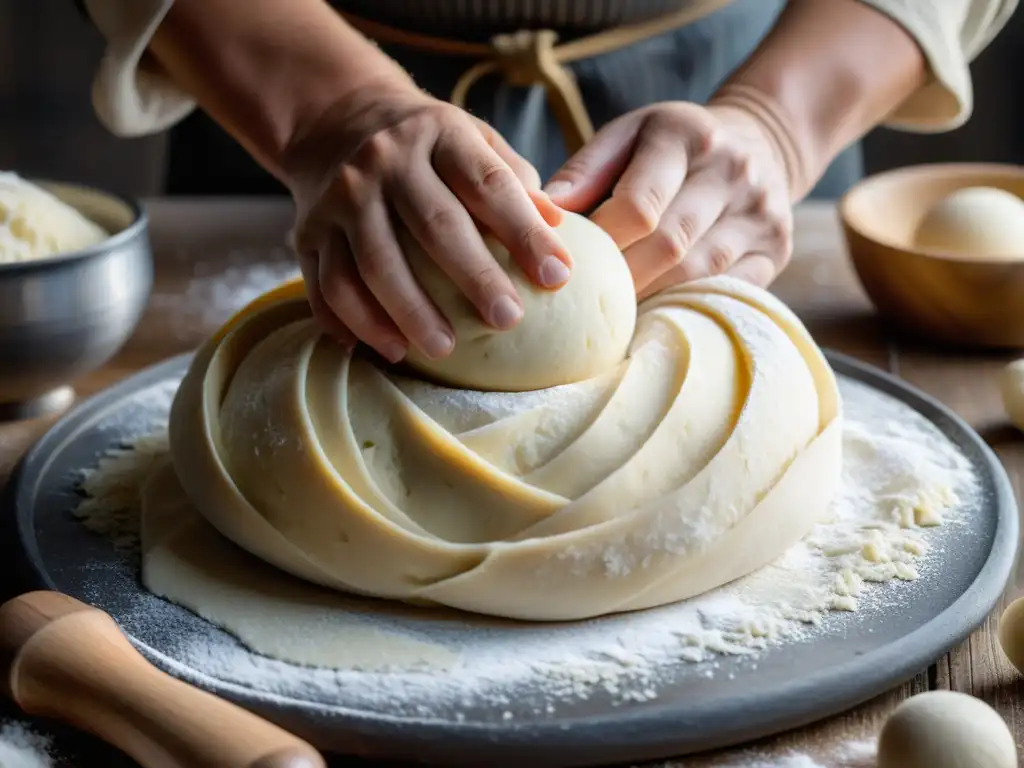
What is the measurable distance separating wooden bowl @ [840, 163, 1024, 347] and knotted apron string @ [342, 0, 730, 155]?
406mm

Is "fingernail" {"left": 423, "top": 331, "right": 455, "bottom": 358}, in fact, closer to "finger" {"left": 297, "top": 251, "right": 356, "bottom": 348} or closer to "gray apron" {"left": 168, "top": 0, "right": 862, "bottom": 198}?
"finger" {"left": 297, "top": 251, "right": 356, "bottom": 348}

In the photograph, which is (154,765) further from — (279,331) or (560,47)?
(560,47)

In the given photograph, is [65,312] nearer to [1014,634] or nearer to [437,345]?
[437,345]

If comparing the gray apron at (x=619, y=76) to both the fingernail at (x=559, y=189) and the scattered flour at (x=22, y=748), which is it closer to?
the fingernail at (x=559, y=189)

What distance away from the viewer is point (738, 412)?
4.03 ft

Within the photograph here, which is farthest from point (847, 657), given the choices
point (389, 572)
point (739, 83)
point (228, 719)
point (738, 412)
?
point (739, 83)

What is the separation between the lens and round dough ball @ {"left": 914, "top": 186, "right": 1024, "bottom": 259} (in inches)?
71.7

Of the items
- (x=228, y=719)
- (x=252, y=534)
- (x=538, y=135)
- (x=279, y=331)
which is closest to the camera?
(x=228, y=719)

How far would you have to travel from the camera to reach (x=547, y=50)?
193 cm

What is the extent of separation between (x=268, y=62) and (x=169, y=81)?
0.33m

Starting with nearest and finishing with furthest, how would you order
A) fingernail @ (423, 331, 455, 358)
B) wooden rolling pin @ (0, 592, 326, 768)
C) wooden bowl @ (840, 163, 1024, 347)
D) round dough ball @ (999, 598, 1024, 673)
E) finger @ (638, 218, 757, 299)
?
wooden rolling pin @ (0, 592, 326, 768)
round dough ball @ (999, 598, 1024, 673)
fingernail @ (423, 331, 455, 358)
finger @ (638, 218, 757, 299)
wooden bowl @ (840, 163, 1024, 347)

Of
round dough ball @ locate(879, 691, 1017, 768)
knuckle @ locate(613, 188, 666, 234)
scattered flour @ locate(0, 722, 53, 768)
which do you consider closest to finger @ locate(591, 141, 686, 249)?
knuckle @ locate(613, 188, 666, 234)

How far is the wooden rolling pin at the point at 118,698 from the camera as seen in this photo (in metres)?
0.87

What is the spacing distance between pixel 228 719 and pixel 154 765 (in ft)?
0.23
